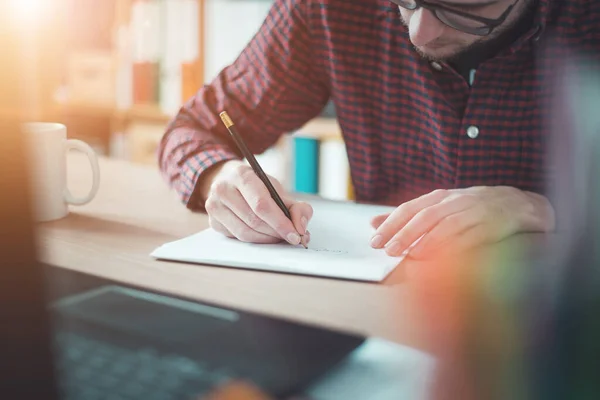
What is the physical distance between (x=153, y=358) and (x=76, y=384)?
5 cm

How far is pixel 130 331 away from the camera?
47cm

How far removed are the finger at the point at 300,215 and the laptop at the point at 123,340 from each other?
0.22 m

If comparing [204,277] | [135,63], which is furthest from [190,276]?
[135,63]

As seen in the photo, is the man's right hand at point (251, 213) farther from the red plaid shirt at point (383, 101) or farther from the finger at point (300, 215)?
the red plaid shirt at point (383, 101)

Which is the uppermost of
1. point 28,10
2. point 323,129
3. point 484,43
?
point 28,10

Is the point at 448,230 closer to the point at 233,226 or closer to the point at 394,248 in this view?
the point at 394,248

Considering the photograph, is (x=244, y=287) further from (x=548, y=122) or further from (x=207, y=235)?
(x=548, y=122)

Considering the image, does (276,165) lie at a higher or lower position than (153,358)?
lower

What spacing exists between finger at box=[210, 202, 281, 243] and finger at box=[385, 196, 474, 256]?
14cm

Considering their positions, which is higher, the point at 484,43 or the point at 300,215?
the point at 484,43

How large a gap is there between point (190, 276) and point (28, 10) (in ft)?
7.98

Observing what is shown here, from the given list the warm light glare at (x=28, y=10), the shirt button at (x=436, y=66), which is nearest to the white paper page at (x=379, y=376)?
the shirt button at (x=436, y=66)

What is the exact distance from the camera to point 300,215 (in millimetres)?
781

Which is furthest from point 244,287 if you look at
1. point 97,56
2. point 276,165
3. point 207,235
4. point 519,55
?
point 97,56
